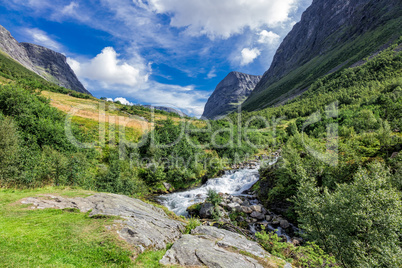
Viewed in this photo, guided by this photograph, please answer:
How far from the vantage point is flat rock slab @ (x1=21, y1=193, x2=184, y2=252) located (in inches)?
332

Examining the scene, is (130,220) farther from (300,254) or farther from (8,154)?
(8,154)

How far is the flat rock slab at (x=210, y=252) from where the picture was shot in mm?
7654

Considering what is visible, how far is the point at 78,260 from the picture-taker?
6215 mm

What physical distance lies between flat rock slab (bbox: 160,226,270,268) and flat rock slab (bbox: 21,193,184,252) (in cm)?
101

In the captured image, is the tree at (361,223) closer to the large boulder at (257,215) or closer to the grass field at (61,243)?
the large boulder at (257,215)

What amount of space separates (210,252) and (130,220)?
4814 millimetres

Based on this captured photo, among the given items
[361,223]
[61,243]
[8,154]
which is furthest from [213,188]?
[8,154]

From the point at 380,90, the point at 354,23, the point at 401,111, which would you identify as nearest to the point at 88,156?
the point at 401,111

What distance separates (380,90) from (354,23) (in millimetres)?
170421

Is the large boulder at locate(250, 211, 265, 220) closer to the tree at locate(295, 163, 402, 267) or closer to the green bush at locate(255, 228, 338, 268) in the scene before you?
the green bush at locate(255, 228, 338, 268)

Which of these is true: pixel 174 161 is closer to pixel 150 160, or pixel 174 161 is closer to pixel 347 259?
pixel 150 160

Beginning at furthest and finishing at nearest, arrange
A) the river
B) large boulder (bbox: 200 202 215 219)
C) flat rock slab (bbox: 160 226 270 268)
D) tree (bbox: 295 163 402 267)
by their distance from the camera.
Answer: the river, large boulder (bbox: 200 202 215 219), tree (bbox: 295 163 402 267), flat rock slab (bbox: 160 226 270 268)

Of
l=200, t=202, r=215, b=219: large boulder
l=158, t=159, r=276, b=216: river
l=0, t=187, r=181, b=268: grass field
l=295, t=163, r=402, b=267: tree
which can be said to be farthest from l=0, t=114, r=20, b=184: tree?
l=295, t=163, r=402, b=267: tree

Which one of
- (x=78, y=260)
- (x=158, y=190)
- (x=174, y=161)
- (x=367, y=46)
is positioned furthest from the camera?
(x=367, y=46)
